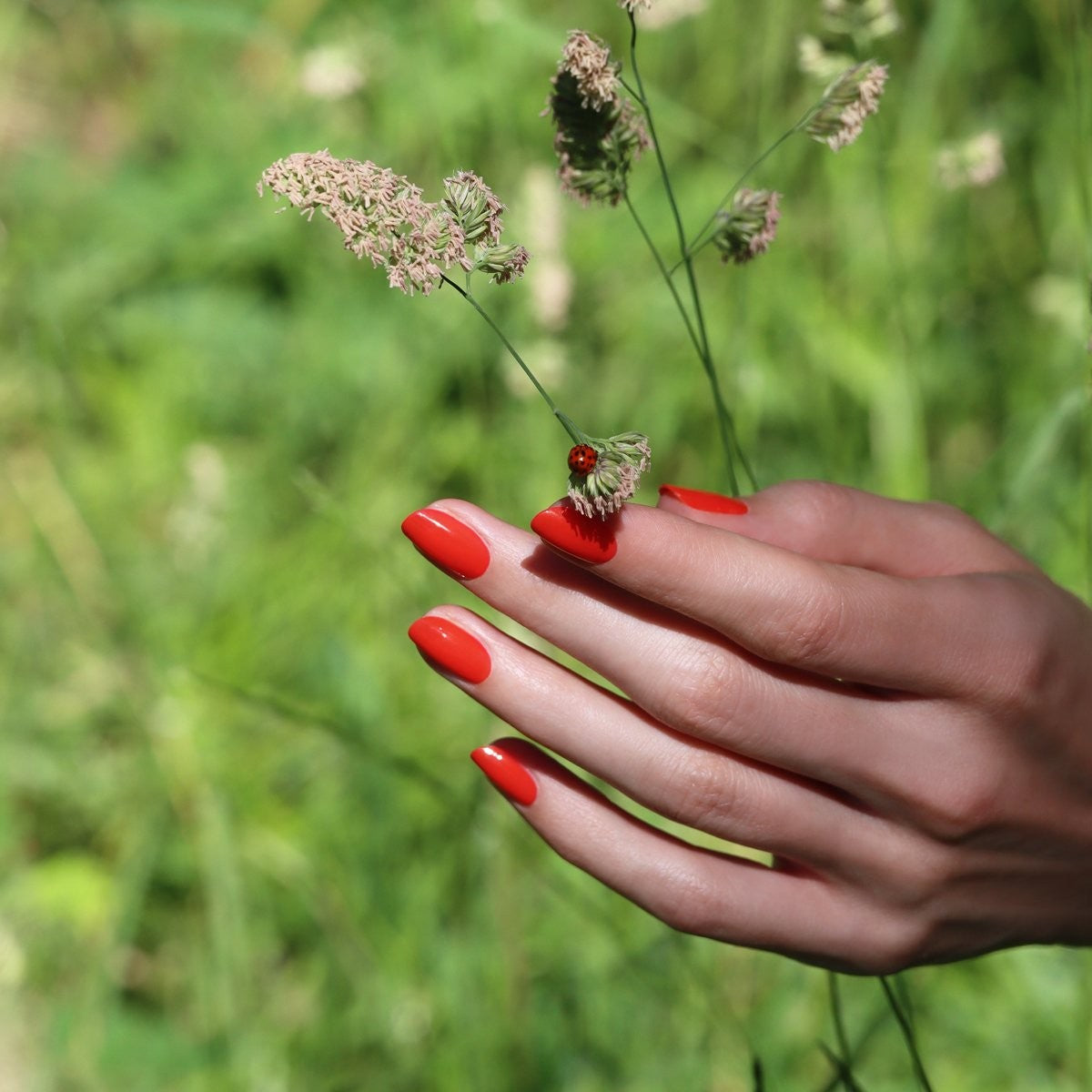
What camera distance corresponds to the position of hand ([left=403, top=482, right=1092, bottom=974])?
655 mm

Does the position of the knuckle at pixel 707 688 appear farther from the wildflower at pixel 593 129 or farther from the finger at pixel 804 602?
the wildflower at pixel 593 129

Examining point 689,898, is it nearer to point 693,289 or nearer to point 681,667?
point 681,667

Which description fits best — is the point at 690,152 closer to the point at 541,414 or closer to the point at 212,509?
the point at 541,414

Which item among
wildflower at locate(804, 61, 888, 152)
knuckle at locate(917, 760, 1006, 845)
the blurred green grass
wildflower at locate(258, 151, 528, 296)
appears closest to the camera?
wildflower at locate(258, 151, 528, 296)

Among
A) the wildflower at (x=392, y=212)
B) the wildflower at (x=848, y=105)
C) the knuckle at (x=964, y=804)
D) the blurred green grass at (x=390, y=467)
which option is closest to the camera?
the wildflower at (x=392, y=212)

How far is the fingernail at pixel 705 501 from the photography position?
2.41ft

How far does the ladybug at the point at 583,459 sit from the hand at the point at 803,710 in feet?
0.18

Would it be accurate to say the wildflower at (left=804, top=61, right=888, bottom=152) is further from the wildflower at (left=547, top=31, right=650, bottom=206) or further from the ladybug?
the ladybug

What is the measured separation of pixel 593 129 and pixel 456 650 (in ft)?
1.06

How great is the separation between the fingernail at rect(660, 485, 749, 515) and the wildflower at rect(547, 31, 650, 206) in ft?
0.65

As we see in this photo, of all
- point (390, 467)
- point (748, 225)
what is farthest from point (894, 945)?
point (390, 467)

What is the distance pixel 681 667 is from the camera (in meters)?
0.68

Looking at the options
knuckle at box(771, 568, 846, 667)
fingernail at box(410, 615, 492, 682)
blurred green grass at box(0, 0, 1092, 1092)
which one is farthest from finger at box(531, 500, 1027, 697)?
blurred green grass at box(0, 0, 1092, 1092)

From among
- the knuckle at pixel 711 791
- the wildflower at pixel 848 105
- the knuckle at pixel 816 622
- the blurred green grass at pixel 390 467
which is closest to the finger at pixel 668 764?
the knuckle at pixel 711 791
